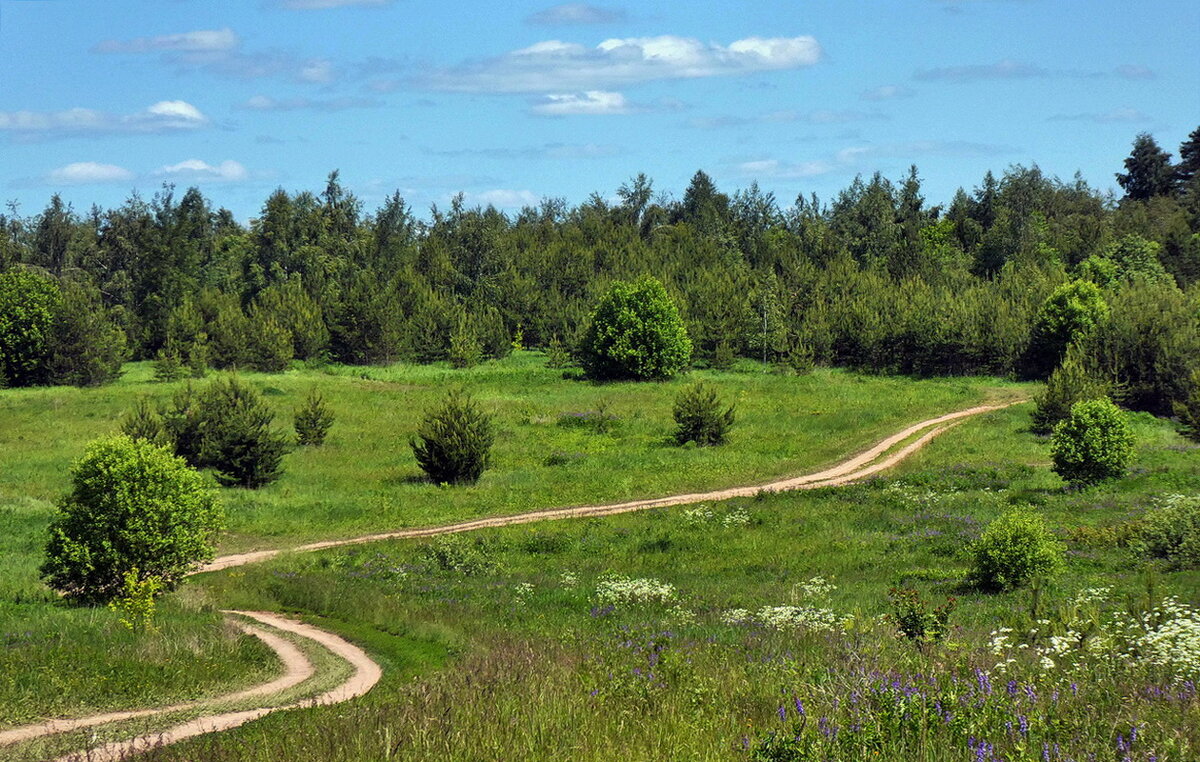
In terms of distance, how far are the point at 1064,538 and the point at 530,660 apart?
71.9ft

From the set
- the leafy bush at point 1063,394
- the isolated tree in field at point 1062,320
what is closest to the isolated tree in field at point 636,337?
the isolated tree in field at point 1062,320

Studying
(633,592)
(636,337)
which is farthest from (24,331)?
(633,592)

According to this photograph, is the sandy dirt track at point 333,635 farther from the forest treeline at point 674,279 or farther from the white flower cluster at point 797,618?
the forest treeline at point 674,279

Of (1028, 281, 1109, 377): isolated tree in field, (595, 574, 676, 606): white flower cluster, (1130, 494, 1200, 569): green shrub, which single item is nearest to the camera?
(595, 574, 676, 606): white flower cluster

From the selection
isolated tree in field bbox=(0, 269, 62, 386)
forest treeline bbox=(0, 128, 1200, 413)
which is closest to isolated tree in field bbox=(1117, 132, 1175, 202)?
forest treeline bbox=(0, 128, 1200, 413)

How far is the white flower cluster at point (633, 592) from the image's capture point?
23.2 meters

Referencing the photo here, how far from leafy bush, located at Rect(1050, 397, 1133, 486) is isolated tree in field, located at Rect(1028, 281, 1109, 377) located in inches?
1524

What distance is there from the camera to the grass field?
26.6ft

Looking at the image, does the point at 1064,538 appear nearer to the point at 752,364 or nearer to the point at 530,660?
the point at 530,660

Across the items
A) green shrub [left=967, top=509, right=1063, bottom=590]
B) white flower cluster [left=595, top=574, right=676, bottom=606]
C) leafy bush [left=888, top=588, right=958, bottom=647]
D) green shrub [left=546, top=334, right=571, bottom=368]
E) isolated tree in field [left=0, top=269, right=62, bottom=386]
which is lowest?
white flower cluster [left=595, top=574, right=676, bottom=606]

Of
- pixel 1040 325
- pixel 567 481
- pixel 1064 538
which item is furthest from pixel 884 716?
pixel 1040 325

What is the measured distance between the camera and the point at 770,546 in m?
32.8

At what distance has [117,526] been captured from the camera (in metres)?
25.0

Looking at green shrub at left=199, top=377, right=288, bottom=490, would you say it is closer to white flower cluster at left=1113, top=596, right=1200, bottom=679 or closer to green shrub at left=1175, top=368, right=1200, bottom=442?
white flower cluster at left=1113, top=596, right=1200, bottom=679
